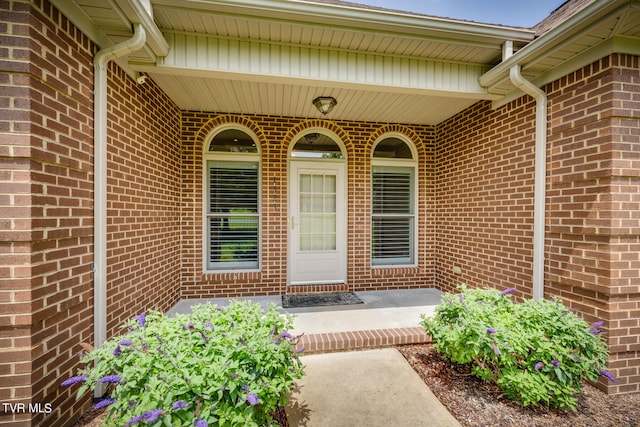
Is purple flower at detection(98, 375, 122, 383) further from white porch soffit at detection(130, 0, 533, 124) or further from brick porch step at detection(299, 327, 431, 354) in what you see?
white porch soffit at detection(130, 0, 533, 124)

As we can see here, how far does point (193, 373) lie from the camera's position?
1400mm

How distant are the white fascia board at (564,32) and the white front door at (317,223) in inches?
96.5

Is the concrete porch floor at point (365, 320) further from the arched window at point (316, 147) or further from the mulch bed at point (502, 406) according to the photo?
the arched window at point (316, 147)

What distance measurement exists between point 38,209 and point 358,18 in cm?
282

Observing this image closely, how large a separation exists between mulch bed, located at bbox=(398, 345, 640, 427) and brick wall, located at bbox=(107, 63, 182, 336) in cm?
283

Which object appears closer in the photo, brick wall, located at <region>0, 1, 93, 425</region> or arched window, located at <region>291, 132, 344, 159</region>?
brick wall, located at <region>0, 1, 93, 425</region>

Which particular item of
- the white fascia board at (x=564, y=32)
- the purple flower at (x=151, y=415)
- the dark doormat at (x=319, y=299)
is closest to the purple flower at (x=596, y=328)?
the white fascia board at (x=564, y=32)

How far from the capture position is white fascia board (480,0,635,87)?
197 centimetres

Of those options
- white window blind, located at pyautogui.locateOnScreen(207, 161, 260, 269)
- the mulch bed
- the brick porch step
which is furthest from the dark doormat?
the mulch bed

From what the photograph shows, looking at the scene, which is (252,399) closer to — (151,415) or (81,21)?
(151,415)

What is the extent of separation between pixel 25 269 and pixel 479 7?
607cm

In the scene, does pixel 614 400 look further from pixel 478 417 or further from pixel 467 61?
pixel 467 61

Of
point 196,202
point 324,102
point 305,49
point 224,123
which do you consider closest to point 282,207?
point 196,202

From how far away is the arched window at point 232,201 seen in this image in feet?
14.1
